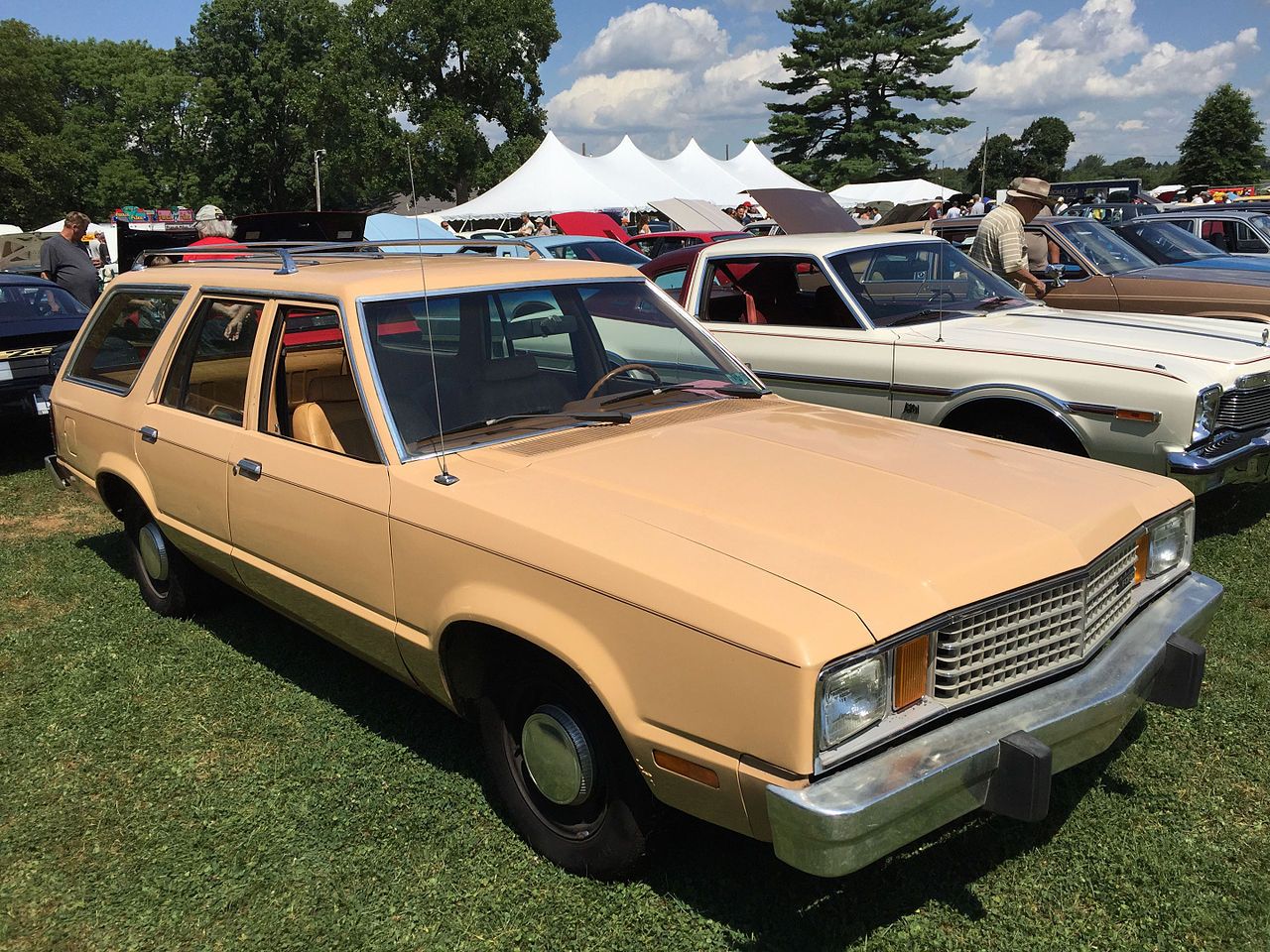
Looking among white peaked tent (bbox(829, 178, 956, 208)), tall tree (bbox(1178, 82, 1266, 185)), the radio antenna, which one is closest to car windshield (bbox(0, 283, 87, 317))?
the radio antenna

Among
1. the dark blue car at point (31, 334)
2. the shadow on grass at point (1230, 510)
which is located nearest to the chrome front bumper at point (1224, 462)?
the shadow on grass at point (1230, 510)

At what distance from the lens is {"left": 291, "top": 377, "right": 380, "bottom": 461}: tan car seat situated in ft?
10.3

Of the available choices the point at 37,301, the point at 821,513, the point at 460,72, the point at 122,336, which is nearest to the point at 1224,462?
the point at 821,513

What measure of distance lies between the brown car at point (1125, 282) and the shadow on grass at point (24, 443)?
27.8 ft

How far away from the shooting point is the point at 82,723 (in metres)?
3.77

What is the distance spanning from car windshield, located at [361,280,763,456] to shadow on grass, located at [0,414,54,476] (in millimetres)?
5746

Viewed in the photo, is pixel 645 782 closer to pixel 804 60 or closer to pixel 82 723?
pixel 82 723

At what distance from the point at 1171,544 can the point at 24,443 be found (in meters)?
9.27

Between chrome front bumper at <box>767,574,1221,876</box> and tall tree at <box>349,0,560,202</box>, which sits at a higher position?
tall tree at <box>349,0,560,202</box>

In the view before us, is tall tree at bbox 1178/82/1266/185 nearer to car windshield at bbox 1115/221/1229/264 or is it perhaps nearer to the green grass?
car windshield at bbox 1115/221/1229/264

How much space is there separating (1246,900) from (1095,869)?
362 mm

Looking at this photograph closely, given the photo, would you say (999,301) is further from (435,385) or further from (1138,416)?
(435,385)

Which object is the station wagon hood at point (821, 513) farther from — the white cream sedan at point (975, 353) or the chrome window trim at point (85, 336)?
the chrome window trim at point (85, 336)

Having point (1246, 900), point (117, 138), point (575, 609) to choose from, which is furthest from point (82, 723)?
point (117, 138)
